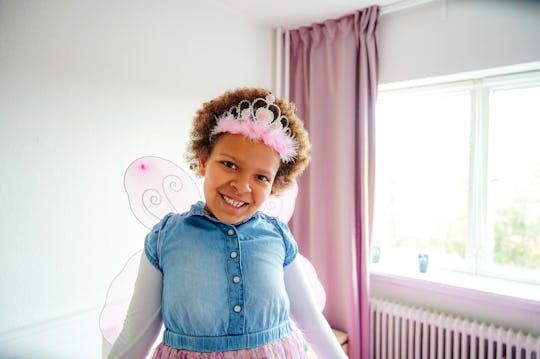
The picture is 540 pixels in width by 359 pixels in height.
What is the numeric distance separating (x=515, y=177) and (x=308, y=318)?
5.64 ft

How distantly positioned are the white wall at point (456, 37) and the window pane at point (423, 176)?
29 centimetres

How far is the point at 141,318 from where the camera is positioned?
0.88 m

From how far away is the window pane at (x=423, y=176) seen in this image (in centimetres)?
230

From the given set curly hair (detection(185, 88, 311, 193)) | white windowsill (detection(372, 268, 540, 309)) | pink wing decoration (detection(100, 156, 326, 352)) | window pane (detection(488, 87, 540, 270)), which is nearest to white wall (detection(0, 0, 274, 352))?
pink wing decoration (detection(100, 156, 326, 352))

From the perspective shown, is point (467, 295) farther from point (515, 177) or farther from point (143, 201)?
point (143, 201)

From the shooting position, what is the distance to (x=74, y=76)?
1.54 metres

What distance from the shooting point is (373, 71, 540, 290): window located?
6.90 feet

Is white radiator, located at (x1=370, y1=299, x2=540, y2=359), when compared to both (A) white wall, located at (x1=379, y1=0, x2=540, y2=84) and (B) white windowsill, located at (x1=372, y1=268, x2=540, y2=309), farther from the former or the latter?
(A) white wall, located at (x1=379, y1=0, x2=540, y2=84)

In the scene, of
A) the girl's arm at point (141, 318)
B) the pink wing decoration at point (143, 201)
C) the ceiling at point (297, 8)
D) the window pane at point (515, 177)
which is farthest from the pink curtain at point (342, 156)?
the girl's arm at point (141, 318)

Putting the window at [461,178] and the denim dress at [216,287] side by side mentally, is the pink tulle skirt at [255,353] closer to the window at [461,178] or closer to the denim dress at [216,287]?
the denim dress at [216,287]

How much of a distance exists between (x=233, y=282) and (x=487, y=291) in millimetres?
1589

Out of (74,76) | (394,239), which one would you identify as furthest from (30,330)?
(394,239)

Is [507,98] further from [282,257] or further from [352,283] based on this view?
[282,257]

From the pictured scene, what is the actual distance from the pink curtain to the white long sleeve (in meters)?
1.26
